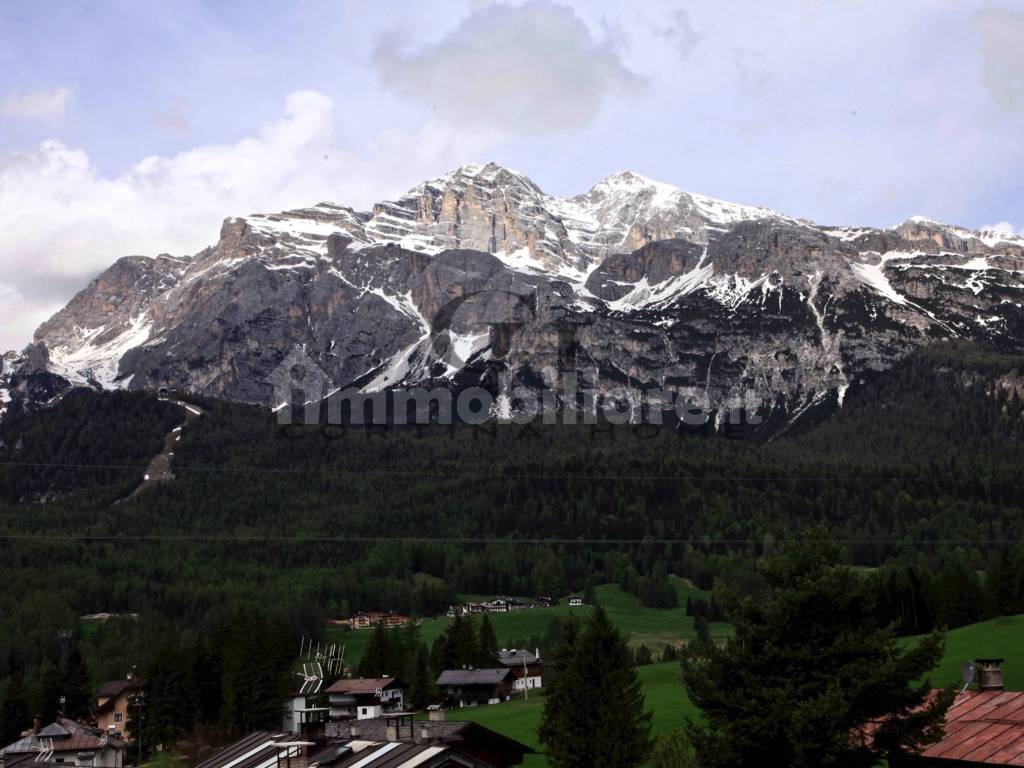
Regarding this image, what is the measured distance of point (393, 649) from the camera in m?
112

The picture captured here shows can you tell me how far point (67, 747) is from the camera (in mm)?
83875

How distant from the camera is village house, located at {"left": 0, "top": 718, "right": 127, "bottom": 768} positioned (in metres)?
81.4

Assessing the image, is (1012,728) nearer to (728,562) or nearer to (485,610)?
(485,610)

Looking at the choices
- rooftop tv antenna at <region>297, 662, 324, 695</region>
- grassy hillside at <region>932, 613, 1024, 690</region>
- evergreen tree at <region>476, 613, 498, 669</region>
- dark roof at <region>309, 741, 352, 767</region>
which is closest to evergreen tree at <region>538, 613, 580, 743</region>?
rooftop tv antenna at <region>297, 662, 324, 695</region>

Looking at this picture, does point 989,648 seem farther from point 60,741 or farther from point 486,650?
point 60,741

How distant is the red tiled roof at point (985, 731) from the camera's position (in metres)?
33.2

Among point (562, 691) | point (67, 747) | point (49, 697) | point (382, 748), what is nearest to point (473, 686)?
point (49, 697)

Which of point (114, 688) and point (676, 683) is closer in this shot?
point (676, 683)

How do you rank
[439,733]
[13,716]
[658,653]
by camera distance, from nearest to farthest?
1. [439,733]
2. [13,716]
3. [658,653]

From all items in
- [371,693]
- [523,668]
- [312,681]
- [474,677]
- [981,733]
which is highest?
[981,733]

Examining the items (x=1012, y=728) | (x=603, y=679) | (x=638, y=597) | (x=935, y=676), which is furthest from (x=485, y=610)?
(x=1012, y=728)

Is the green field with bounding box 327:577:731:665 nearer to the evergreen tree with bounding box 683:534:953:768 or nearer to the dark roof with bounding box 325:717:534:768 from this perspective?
→ the dark roof with bounding box 325:717:534:768

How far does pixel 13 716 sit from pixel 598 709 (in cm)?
6512

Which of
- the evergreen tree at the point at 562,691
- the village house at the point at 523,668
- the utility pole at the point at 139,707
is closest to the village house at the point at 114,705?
the utility pole at the point at 139,707
